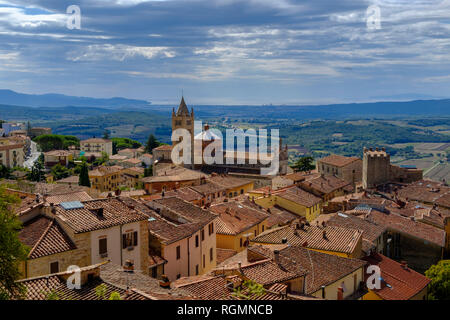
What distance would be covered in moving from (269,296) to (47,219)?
32.2ft

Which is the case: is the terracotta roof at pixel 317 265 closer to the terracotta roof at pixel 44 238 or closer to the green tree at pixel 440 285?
the green tree at pixel 440 285

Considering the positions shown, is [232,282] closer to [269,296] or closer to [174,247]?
[269,296]

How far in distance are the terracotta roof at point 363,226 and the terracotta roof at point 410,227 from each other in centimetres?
190

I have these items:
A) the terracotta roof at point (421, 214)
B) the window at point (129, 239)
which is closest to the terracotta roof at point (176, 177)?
the terracotta roof at point (421, 214)

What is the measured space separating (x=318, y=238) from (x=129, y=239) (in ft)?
34.5

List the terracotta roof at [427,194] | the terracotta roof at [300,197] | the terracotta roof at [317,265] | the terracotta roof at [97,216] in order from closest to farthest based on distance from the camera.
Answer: the terracotta roof at [97,216] < the terracotta roof at [317,265] < the terracotta roof at [300,197] < the terracotta roof at [427,194]

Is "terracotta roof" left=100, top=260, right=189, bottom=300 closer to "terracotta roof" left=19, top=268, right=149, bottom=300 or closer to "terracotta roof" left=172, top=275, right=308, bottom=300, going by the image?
"terracotta roof" left=19, top=268, right=149, bottom=300

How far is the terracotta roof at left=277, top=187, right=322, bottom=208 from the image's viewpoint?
44.5 meters

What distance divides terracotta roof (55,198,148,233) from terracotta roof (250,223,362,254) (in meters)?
8.34

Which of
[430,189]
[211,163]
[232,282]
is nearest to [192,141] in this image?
[211,163]

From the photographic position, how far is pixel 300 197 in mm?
46656

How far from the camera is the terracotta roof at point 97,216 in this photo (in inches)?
743

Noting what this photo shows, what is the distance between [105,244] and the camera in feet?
63.3

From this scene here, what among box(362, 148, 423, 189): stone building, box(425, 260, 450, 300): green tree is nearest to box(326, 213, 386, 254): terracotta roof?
box(425, 260, 450, 300): green tree
